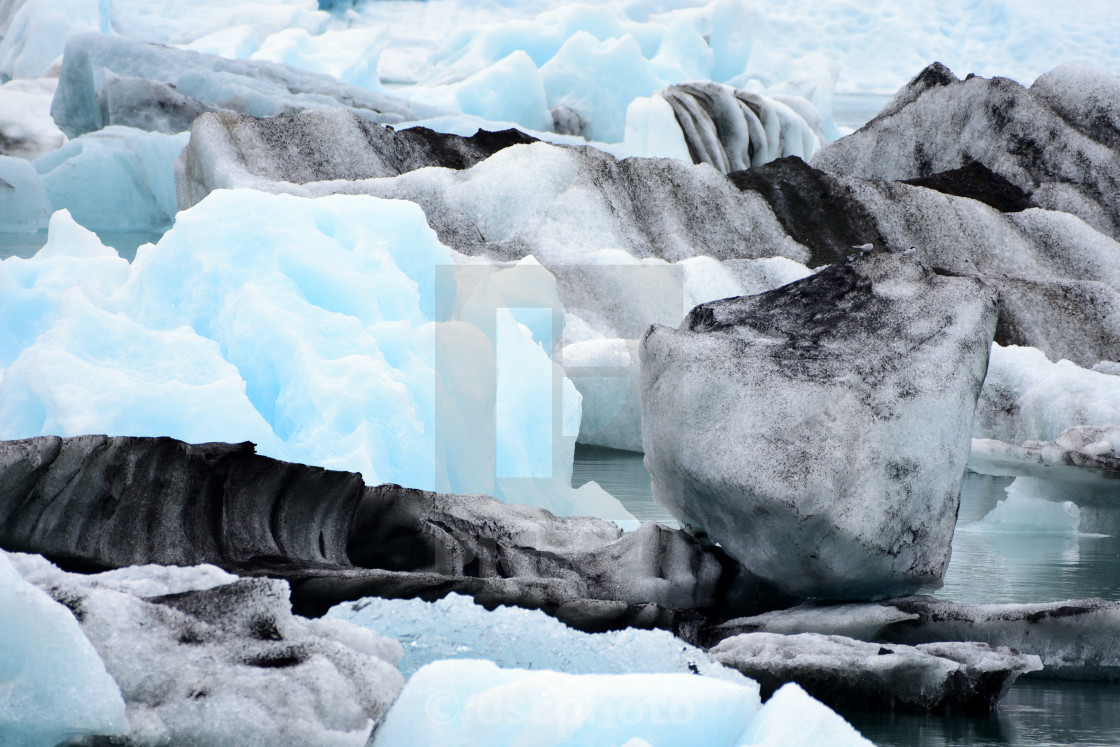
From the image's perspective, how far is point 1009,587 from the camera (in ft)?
13.6

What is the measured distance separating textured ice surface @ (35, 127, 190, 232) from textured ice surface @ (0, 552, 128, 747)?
38.0 feet

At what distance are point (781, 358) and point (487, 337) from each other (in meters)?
2.32

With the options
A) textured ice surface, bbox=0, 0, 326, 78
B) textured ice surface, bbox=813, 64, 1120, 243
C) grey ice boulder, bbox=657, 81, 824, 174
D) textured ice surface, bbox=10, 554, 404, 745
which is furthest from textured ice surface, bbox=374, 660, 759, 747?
textured ice surface, bbox=0, 0, 326, 78

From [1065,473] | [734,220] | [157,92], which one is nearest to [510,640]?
[1065,473]

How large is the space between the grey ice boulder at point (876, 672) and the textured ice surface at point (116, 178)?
447 inches

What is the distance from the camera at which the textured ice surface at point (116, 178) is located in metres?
12.8

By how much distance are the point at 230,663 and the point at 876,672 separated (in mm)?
1478

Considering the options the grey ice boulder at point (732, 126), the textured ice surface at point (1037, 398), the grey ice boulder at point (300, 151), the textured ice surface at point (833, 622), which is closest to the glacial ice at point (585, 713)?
the textured ice surface at point (833, 622)

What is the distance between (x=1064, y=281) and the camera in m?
8.95

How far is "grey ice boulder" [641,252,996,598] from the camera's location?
122 inches

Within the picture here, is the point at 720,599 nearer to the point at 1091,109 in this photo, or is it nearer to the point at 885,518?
the point at 885,518

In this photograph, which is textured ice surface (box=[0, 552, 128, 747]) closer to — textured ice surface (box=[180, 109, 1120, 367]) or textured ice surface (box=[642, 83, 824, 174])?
textured ice surface (box=[180, 109, 1120, 367])

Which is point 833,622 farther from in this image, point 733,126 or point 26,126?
point 26,126

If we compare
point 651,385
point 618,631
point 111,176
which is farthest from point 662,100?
point 618,631
